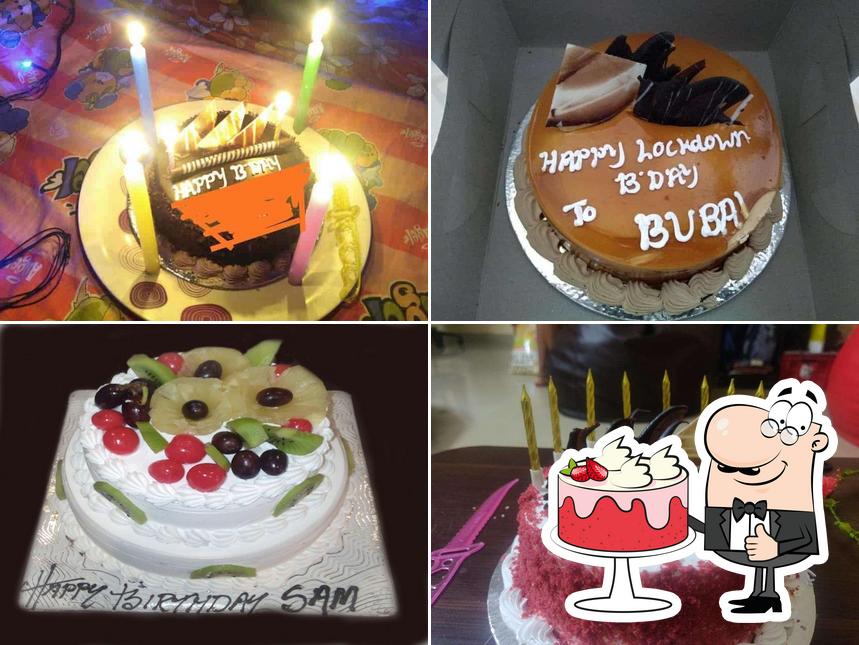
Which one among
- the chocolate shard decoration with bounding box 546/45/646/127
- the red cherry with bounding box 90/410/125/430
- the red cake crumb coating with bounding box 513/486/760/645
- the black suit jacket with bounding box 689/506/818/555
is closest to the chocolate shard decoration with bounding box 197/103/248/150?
the red cherry with bounding box 90/410/125/430

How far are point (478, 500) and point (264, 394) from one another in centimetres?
39

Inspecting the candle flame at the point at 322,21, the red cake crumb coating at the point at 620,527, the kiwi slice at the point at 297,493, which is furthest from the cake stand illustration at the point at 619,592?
the candle flame at the point at 322,21

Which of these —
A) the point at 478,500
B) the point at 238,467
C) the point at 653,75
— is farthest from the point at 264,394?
the point at 653,75

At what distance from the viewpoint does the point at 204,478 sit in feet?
2.96

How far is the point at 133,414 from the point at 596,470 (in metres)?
0.60

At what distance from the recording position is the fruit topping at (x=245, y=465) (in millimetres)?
912

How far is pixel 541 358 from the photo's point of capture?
1355 mm

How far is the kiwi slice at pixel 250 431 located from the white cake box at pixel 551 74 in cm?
31

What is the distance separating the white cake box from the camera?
1111 millimetres

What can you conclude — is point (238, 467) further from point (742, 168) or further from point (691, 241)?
point (742, 168)

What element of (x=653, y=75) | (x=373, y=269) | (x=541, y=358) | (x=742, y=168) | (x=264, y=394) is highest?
(x=653, y=75)

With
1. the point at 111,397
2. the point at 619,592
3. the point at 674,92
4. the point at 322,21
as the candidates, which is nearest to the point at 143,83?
the point at 322,21

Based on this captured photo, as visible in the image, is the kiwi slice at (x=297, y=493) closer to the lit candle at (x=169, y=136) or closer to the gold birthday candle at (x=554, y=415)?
the gold birthday candle at (x=554, y=415)

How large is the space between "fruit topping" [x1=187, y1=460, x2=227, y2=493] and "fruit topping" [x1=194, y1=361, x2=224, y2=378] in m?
0.17
